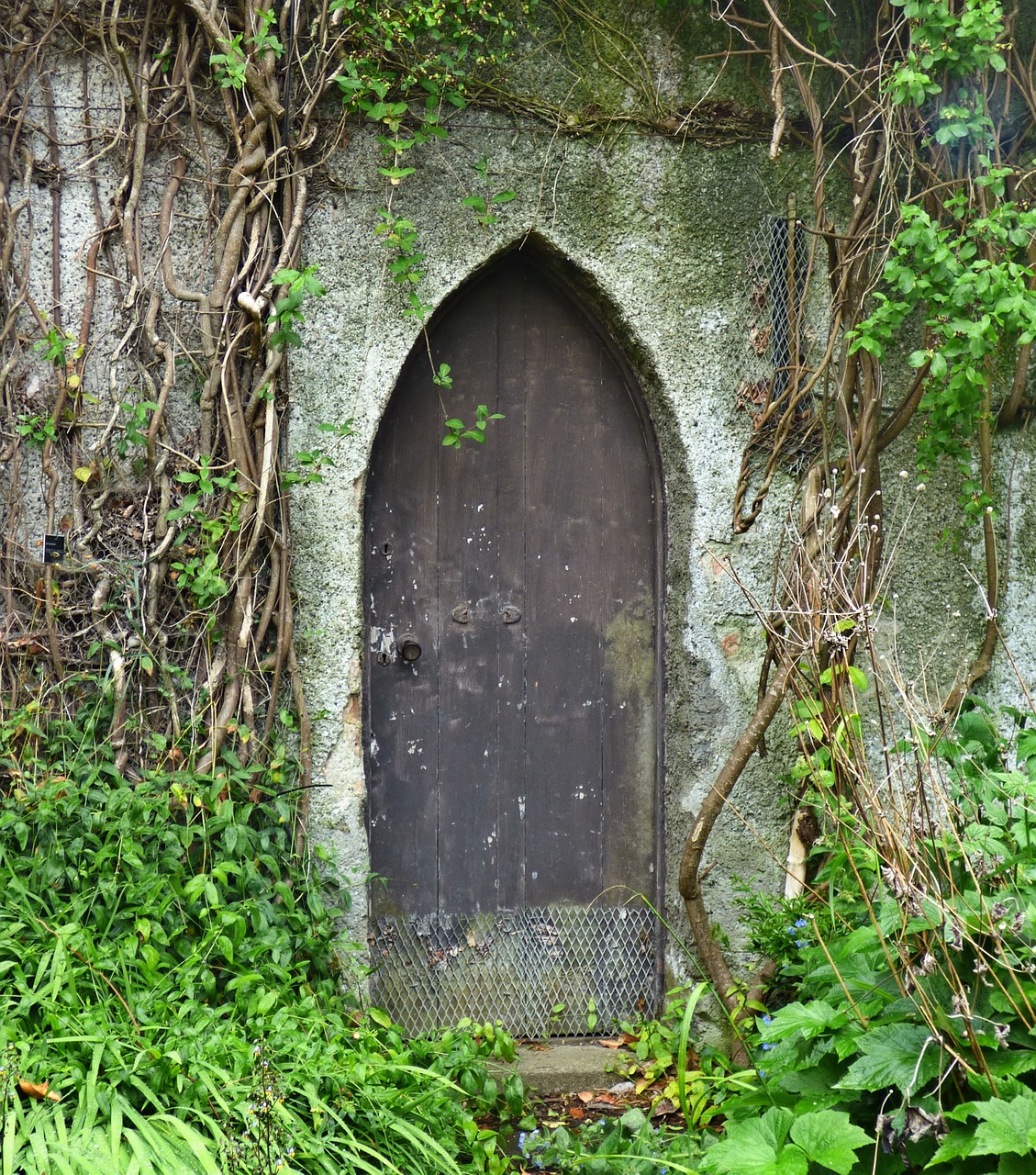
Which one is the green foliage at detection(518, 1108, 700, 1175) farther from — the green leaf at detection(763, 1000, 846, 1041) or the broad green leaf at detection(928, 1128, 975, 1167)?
the broad green leaf at detection(928, 1128, 975, 1167)

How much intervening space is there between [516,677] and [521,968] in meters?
0.87

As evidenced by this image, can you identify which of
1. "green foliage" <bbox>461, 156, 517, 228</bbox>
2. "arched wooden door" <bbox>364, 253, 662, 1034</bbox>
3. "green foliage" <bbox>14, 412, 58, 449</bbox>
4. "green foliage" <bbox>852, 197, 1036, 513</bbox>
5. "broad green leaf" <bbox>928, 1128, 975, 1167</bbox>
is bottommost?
"broad green leaf" <bbox>928, 1128, 975, 1167</bbox>

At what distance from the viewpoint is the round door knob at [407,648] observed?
310 centimetres

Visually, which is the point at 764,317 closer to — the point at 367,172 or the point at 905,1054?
Result: the point at 367,172

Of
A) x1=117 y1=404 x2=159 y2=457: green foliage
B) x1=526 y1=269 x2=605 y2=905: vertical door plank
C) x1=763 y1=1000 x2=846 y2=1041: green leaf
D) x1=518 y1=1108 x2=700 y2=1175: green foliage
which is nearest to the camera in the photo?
x1=763 y1=1000 x2=846 y2=1041: green leaf

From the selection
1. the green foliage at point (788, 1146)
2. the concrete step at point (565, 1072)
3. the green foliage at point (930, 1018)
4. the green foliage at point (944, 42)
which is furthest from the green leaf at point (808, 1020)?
the green foliage at point (944, 42)

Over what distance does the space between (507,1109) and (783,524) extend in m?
1.74

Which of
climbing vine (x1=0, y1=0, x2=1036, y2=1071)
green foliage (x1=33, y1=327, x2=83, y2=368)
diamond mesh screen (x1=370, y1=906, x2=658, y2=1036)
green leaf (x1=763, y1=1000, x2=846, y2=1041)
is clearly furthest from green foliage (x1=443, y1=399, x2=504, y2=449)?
green leaf (x1=763, y1=1000, x2=846, y2=1041)

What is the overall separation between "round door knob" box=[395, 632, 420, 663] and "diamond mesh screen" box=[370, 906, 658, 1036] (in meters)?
0.77

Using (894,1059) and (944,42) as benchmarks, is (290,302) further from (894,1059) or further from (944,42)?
(894,1059)

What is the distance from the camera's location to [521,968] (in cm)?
318

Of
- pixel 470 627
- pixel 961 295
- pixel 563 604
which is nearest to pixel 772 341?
pixel 961 295

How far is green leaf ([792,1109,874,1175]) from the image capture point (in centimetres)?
166

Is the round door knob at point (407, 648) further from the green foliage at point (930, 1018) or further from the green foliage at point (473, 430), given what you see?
the green foliage at point (930, 1018)
